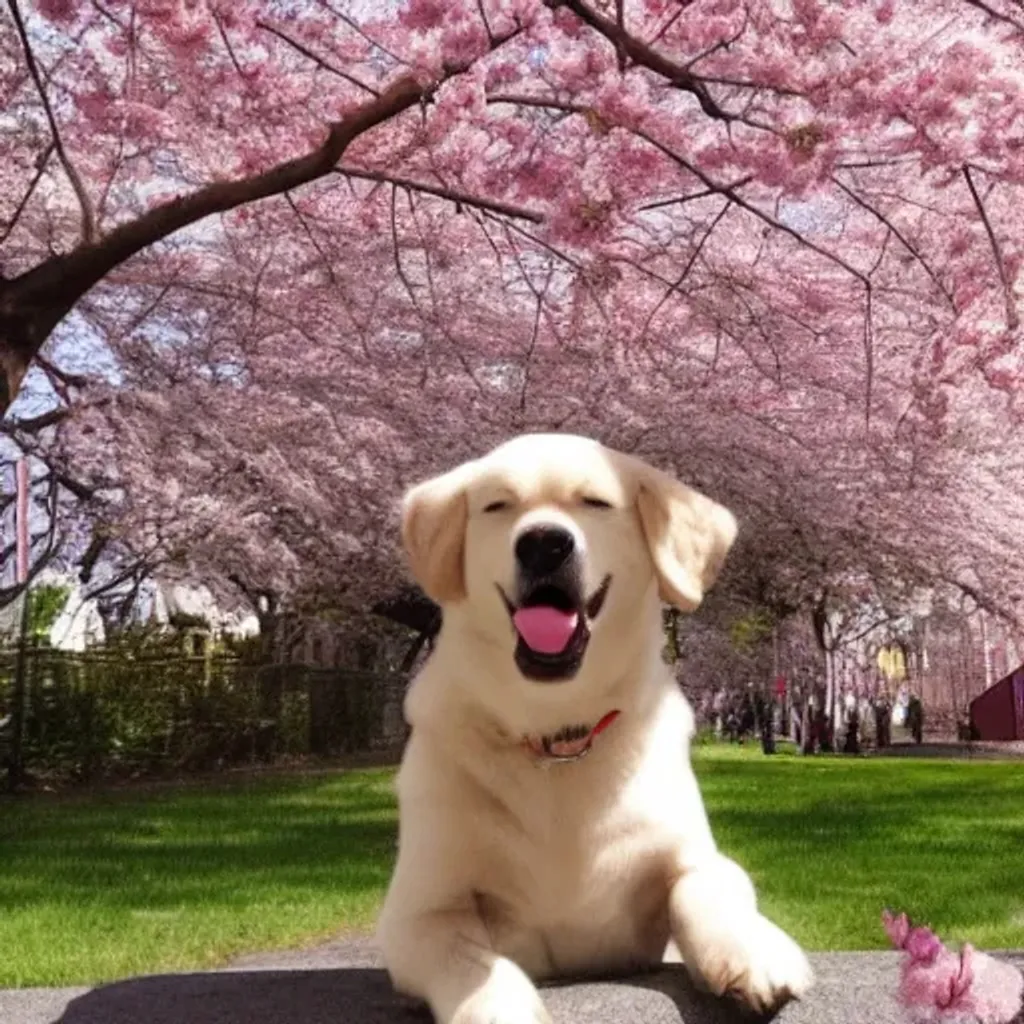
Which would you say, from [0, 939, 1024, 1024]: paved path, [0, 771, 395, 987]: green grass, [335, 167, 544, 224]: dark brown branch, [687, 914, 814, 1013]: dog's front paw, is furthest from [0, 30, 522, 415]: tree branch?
[687, 914, 814, 1013]: dog's front paw

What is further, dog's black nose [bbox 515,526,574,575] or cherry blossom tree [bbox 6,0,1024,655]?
cherry blossom tree [bbox 6,0,1024,655]

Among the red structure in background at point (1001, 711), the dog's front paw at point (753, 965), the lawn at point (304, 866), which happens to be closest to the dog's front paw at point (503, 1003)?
the dog's front paw at point (753, 965)

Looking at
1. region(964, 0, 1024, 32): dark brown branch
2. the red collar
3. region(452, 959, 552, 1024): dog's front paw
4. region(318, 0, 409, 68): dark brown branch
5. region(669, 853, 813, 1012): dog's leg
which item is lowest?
region(452, 959, 552, 1024): dog's front paw

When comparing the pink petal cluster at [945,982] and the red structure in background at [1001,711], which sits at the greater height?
the red structure in background at [1001,711]

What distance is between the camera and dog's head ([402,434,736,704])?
87.7 inches

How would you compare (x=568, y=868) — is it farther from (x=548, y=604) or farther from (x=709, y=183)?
(x=709, y=183)

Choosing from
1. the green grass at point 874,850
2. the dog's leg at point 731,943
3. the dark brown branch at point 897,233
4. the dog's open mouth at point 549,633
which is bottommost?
the green grass at point 874,850

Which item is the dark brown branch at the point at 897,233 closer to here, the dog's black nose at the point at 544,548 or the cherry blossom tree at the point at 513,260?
the cherry blossom tree at the point at 513,260

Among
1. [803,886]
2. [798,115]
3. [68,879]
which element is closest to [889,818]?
[803,886]

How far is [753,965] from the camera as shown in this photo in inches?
85.2

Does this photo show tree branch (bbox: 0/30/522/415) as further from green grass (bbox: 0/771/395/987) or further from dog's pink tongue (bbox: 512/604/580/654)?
dog's pink tongue (bbox: 512/604/580/654)

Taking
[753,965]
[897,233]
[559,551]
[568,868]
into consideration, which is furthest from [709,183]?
[753,965]

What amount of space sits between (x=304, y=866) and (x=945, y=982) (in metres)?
5.86

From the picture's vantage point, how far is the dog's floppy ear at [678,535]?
234 centimetres
